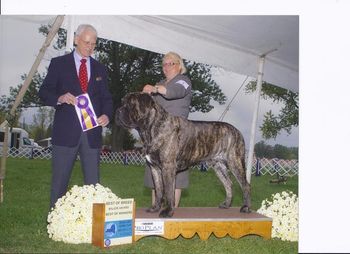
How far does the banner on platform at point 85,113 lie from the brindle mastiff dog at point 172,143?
291 mm

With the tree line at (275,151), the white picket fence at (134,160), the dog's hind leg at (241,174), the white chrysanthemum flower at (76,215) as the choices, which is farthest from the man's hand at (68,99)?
the tree line at (275,151)

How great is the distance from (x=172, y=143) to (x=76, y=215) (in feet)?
2.65

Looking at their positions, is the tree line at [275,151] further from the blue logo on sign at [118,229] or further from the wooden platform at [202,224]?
the blue logo on sign at [118,229]

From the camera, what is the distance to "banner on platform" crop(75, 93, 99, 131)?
3197mm

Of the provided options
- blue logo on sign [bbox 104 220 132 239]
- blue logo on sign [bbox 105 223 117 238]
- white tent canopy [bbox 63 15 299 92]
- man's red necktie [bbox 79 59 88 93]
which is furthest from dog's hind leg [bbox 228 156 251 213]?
man's red necktie [bbox 79 59 88 93]

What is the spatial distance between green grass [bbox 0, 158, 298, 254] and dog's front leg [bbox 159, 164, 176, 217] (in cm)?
25

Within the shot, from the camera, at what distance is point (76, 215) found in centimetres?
307

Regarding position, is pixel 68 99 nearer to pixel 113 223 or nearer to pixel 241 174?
pixel 113 223

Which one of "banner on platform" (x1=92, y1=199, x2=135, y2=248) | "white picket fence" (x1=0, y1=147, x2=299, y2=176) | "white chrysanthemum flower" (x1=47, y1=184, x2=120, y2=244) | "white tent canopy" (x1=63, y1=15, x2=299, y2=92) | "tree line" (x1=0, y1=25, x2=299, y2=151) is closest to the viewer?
"banner on platform" (x1=92, y1=199, x2=135, y2=248)

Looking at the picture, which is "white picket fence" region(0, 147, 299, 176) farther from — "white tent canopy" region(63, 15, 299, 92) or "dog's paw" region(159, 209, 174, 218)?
"dog's paw" region(159, 209, 174, 218)
